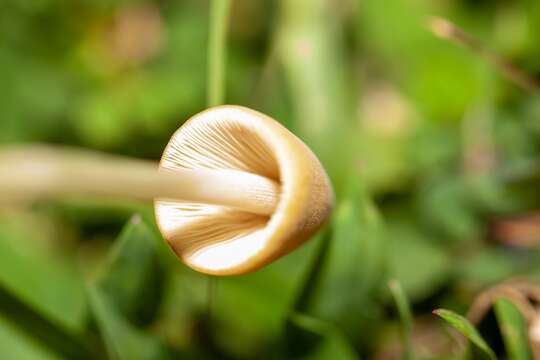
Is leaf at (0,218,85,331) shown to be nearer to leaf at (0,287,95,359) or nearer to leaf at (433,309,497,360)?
leaf at (0,287,95,359)

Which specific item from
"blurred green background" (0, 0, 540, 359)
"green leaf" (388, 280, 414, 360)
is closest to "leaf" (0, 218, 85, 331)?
"blurred green background" (0, 0, 540, 359)

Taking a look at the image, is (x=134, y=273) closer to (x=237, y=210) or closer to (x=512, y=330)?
(x=237, y=210)

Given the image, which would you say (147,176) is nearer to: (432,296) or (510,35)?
(432,296)

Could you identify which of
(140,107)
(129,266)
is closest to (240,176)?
(129,266)

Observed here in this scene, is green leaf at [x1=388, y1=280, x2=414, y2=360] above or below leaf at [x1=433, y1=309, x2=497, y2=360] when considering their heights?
below

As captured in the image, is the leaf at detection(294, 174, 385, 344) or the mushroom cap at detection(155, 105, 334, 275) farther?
the leaf at detection(294, 174, 385, 344)

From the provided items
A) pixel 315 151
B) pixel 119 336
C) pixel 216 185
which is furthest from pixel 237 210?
pixel 315 151
